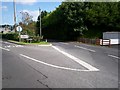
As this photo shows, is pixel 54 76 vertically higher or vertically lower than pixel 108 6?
lower

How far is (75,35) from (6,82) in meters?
37.7

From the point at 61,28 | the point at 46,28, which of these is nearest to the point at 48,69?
the point at 61,28

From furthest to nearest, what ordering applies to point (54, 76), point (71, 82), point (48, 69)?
point (48, 69), point (54, 76), point (71, 82)

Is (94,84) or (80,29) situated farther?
(80,29)

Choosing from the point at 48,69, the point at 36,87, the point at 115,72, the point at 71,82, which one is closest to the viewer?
the point at 36,87

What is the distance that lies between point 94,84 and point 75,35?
1486 inches

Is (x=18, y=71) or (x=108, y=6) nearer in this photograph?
(x=18, y=71)

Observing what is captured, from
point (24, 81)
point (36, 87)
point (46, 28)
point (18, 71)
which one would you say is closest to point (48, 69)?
point (18, 71)

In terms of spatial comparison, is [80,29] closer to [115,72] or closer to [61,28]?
[61,28]

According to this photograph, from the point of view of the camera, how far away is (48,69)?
11.5 meters

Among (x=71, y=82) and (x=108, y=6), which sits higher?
(x=108, y=6)

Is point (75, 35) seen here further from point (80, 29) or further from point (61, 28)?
point (61, 28)

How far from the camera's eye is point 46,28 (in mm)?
67812

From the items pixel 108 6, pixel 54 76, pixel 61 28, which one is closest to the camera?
pixel 54 76
